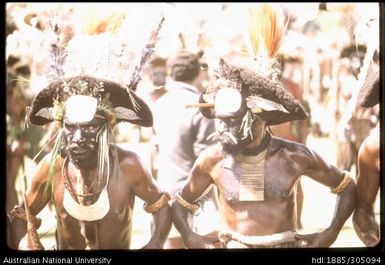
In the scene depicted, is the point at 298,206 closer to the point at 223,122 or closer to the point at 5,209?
the point at 223,122

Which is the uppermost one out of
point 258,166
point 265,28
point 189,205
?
point 265,28

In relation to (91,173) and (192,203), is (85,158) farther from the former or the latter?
(192,203)

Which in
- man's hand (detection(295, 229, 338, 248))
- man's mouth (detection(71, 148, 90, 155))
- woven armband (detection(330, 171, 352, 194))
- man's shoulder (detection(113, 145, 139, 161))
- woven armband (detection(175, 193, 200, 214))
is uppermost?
man's mouth (detection(71, 148, 90, 155))

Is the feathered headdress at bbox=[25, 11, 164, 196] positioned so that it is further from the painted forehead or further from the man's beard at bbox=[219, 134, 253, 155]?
the man's beard at bbox=[219, 134, 253, 155]

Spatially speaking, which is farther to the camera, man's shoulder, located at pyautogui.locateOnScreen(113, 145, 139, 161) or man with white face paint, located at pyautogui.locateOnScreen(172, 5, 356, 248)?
man's shoulder, located at pyautogui.locateOnScreen(113, 145, 139, 161)

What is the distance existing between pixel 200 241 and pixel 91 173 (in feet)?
2.49

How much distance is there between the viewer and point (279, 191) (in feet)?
18.7

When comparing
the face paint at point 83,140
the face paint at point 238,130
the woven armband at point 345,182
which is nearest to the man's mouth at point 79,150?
the face paint at point 83,140

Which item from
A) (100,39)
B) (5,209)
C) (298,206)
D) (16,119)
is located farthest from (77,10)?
(298,206)

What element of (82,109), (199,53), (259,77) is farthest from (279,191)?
(82,109)

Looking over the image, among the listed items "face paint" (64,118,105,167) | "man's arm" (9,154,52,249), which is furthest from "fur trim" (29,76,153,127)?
"man's arm" (9,154,52,249)

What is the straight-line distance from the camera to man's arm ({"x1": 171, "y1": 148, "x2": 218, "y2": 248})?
5.79 metres

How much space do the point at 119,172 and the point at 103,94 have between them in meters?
0.47

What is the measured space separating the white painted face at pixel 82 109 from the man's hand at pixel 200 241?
922 mm
